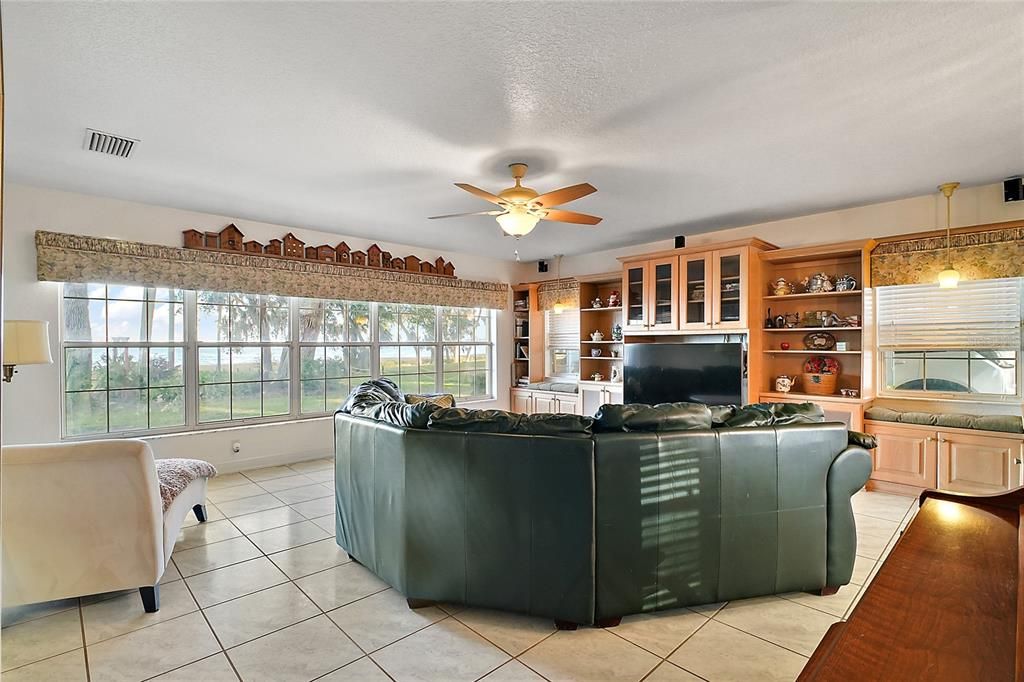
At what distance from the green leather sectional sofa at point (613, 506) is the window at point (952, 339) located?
265 centimetres

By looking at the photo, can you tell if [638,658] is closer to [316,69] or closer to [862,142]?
[316,69]

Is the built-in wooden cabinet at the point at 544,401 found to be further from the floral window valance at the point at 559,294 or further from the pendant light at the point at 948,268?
the pendant light at the point at 948,268

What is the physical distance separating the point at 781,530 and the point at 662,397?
3306 millimetres

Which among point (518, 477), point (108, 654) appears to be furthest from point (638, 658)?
point (108, 654)

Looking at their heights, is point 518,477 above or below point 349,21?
below

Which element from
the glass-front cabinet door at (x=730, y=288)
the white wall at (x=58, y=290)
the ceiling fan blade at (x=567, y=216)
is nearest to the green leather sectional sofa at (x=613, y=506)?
the ceiling fan blade at (x=567, y=216)

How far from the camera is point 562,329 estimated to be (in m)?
7.57

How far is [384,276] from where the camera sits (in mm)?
6273

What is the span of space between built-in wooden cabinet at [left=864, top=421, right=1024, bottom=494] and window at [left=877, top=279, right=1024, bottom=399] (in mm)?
518

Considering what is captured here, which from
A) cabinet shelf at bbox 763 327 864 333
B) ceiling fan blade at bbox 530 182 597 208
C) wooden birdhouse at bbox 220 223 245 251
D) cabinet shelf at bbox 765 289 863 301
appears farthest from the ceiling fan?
wooden birdhouse at bbox 220 223 245 251

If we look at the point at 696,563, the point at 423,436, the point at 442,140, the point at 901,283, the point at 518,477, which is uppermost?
the point at 442,140

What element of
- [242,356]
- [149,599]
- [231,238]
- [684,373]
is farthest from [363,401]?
[684,373]

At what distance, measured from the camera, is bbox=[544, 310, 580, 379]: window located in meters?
7.39

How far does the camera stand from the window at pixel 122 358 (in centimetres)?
451
